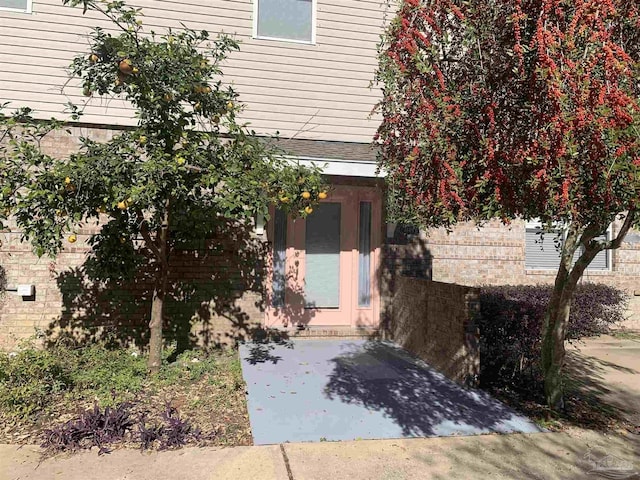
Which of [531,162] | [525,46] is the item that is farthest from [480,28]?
[531,162]

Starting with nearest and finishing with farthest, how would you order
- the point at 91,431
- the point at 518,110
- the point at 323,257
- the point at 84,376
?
1. the point at 518,110
2. the point at 91,431
3. the point at 84,376
4. the point at 323,257

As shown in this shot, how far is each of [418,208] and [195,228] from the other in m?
3.20

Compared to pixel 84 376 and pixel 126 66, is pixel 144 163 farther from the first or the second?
pixel 84 376

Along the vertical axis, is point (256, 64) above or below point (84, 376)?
above

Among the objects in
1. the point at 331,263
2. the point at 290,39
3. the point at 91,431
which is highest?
the point at 290,39

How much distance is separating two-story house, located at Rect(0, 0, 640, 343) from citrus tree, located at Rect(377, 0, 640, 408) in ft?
10.0

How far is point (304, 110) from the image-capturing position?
25.4 ft

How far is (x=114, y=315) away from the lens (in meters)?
6.86

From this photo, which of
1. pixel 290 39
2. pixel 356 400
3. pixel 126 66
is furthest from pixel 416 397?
pixel 290 39

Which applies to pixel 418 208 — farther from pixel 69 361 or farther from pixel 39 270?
pixel 39 270

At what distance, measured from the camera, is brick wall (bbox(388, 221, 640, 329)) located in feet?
29.9

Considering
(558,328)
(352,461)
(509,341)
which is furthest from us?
(509,341)

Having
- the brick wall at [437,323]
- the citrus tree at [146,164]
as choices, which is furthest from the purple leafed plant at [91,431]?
the brick wall at [437,323]

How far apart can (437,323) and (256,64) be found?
502 cm
